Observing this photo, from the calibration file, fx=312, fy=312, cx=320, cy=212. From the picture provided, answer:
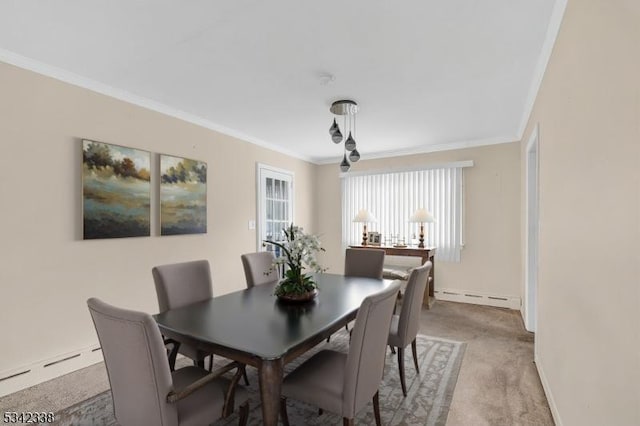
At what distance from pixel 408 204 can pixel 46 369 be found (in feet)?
15.4

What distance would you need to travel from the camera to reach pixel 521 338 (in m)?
3.28

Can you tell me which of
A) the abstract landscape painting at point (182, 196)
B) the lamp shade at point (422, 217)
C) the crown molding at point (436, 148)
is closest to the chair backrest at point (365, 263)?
the lamp shade at point (422, 217)

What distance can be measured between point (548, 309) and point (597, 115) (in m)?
1.50

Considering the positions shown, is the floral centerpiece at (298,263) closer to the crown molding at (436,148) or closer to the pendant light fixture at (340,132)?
the pendant light fixture at (340,132)

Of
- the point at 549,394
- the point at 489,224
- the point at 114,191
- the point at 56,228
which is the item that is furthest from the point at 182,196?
the point at 489,224

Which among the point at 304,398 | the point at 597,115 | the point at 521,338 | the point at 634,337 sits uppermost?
the point at 597,115

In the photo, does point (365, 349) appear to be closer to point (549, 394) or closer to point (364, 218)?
point (549, 394)

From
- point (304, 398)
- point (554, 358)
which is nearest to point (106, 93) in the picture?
point (304, 398)

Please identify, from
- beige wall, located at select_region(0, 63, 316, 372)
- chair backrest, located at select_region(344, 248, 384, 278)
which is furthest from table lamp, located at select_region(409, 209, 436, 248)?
beige wall, located at select_region(0, 63, 316, 372)

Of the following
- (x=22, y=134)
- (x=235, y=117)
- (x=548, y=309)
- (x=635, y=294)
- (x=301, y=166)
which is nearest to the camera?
(x=635, y=294)

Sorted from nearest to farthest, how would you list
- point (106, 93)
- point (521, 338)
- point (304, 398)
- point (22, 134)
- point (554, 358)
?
point (304, 398), point (554, 358), point (22, 134), point (106, 93), point (521, 338)

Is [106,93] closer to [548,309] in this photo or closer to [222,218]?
[222,218]

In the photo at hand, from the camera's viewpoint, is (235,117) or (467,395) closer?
(467,395)

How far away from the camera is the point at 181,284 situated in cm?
233
